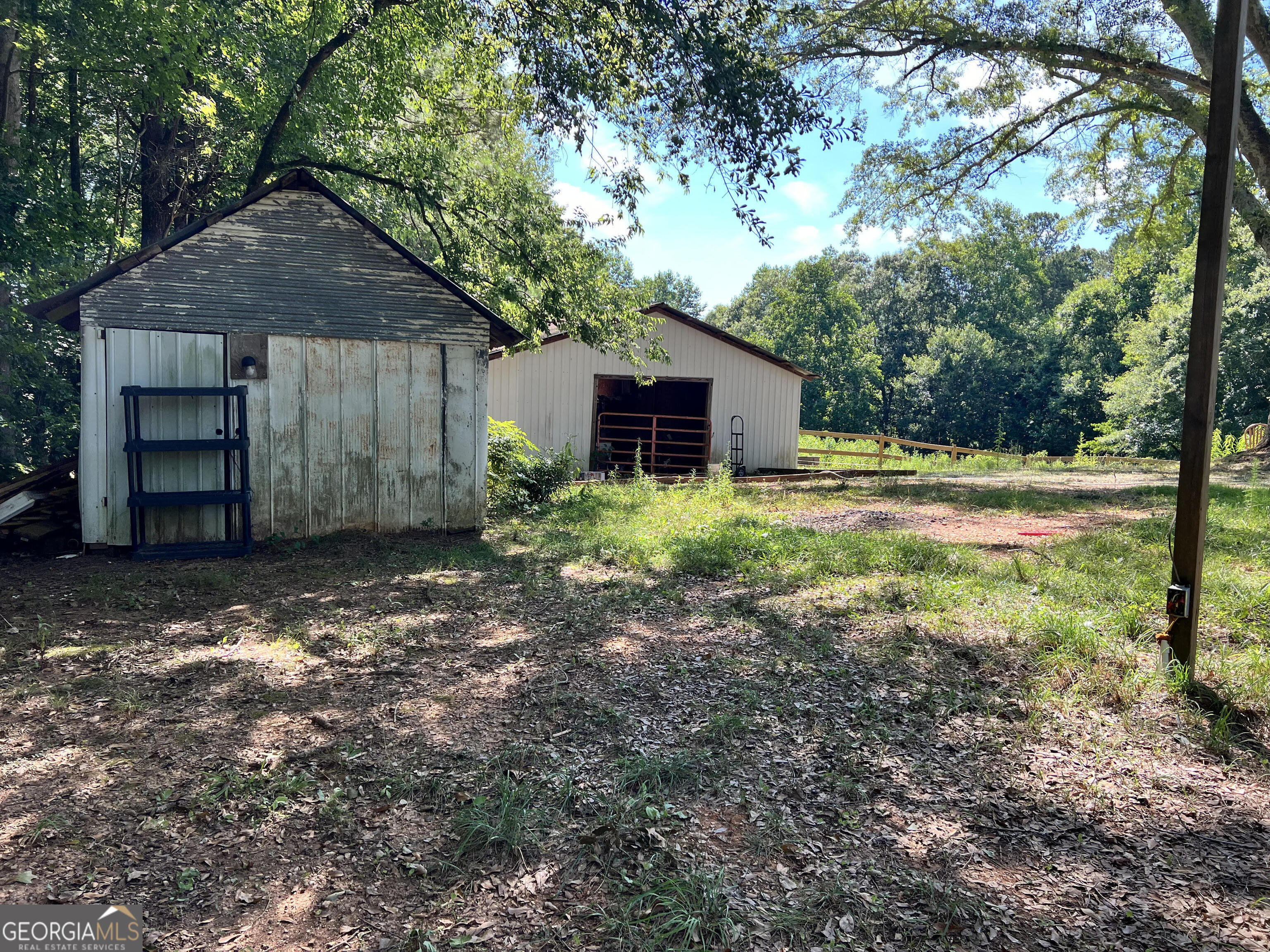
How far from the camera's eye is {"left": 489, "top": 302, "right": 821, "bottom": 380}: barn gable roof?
1698 centimetres

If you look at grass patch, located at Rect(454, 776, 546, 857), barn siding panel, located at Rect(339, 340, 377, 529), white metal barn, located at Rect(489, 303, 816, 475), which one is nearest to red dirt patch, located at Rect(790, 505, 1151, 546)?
barn siding panel, located at Rect(339, 340, 377, 529)

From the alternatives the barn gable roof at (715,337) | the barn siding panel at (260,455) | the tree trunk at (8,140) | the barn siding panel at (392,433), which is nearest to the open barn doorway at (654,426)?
the barn gable roof at (715,337)

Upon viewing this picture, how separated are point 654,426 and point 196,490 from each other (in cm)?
1143

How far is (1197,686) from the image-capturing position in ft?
12.8

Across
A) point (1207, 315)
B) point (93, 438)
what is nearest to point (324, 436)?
point (93, 438)

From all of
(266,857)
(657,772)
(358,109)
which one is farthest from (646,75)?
(358,109)

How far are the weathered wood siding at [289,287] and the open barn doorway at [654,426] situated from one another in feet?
27.8

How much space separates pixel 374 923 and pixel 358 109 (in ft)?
39.0

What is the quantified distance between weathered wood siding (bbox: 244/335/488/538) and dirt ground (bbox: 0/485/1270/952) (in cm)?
289

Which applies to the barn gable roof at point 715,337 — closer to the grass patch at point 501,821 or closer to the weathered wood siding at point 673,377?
the weathered wood siding at point 673,377

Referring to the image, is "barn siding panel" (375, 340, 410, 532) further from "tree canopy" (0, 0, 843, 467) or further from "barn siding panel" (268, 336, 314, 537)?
"tree canopy" (0, 0, 843, 467)

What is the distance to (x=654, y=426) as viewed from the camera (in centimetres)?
1794

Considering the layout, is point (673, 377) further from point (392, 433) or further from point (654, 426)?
point (392, 433)

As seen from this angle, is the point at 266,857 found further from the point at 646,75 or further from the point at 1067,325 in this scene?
the point at 1067,325
